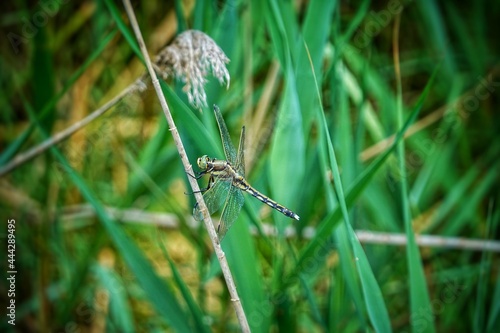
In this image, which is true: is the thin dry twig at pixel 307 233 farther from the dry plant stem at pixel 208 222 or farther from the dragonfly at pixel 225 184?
the dry plant stem at pixel 208 222

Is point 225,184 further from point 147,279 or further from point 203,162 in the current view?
point 147,279

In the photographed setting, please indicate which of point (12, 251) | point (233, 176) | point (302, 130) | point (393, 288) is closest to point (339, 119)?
point (302, 130)

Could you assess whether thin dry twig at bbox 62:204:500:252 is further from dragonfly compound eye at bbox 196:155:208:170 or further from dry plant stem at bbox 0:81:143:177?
dragonfly compound eye at bbox 196:155:208:170

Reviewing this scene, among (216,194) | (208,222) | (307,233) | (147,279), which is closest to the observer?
(208,222)

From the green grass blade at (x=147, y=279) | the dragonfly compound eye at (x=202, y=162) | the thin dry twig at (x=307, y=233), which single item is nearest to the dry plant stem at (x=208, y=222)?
the dragonfly compound eye at (x=202, y=162)

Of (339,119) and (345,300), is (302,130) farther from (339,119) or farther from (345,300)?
(345,300)

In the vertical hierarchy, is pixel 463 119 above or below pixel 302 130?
above

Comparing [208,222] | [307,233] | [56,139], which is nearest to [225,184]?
[208,222]

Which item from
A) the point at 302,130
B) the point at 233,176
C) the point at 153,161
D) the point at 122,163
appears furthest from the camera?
the point at 122,163
